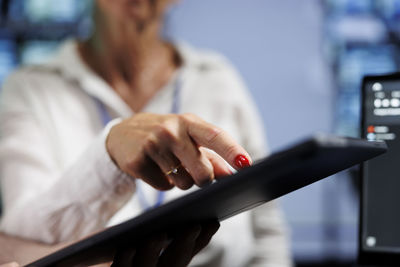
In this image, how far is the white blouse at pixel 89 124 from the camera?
0.91 meters

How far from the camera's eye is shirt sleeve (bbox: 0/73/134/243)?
2.02 ft

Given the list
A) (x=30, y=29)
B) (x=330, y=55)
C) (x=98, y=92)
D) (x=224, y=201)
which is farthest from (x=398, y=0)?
(x=224, y=201)

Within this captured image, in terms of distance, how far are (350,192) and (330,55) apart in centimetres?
66

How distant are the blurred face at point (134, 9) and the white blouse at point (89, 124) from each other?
10cm

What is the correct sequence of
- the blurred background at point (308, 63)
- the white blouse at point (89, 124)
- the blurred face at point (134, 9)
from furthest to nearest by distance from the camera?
the blurred background at point (308, 63) → the blurred face at point (134, 9) → the white blouse at point (89, 124)

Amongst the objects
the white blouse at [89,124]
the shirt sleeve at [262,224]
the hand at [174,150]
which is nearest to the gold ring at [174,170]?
the hand at [174,150]

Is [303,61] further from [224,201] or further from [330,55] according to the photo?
[224,201]

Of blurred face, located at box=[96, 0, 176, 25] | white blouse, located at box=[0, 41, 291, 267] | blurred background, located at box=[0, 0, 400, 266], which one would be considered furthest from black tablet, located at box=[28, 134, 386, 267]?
blurred background, located at box=[0, 0, 400, 266]

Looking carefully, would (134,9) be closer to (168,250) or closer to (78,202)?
(78,202)

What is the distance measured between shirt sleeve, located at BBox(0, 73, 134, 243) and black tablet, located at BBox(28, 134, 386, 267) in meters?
0.19

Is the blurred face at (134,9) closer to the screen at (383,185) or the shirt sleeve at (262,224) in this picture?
the shirt sleeve at (262,224)

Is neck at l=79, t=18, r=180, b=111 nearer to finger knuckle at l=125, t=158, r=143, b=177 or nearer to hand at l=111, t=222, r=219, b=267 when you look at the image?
finger knuckle at l=125, t=158, r=143, b=177

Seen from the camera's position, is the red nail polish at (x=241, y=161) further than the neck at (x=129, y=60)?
No

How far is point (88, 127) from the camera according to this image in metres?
0.99
